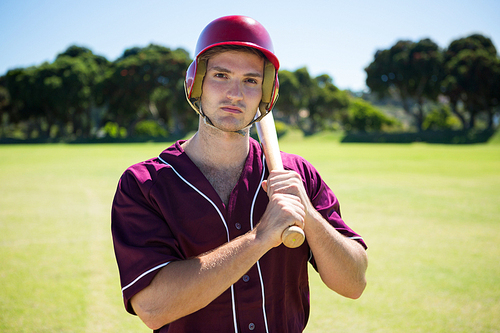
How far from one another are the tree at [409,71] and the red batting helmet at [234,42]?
4782 cm

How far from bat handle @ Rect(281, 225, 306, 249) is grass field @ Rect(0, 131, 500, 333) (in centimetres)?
261

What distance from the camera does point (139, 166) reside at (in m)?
1.73

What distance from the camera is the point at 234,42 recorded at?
1.80 m

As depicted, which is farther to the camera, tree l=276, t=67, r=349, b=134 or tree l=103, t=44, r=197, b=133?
tree l=276, t=67, r=349, b=134

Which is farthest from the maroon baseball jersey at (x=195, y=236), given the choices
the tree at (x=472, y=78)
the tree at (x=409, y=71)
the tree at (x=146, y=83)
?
the tree at (x=409, y=71)

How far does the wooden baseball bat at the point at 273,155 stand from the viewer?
4.97 ft

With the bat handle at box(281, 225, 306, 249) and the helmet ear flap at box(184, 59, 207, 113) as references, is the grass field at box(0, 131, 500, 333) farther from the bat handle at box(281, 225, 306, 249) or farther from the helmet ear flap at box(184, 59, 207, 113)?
the helmet ear flap at box(184, 59, 207, 113)

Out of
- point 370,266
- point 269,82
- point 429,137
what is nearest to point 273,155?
point 269,82

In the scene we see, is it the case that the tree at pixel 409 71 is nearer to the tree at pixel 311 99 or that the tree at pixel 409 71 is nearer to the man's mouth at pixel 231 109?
the tree at pixel 311 99

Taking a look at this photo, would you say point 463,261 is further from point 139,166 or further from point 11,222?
point 11,222

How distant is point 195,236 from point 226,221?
0.51 ft

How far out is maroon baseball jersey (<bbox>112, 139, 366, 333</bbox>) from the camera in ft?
5.18

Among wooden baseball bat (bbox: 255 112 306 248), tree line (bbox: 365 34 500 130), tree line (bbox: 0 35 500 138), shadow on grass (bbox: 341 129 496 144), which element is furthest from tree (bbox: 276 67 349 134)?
wooden baseball bat (bbox: 255 112 306 248)

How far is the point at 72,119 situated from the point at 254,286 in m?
55.4
